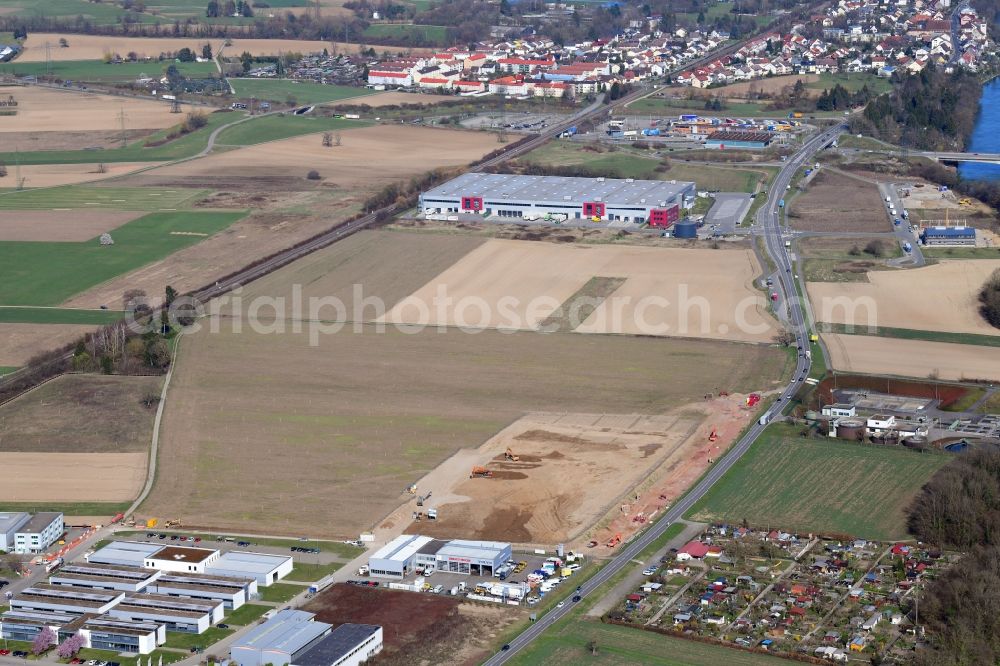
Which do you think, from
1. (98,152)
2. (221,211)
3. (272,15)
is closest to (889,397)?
(221,211)

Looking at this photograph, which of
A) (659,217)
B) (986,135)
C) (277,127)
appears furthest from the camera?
(277,127)

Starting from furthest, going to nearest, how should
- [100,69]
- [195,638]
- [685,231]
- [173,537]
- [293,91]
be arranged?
[100,69] → [293,91] → [685,231] → [173,537] → [195,638]

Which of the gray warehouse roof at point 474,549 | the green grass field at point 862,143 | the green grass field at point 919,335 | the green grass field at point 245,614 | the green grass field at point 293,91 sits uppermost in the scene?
the green grass field at point 293,91

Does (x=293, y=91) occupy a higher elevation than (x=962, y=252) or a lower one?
higher

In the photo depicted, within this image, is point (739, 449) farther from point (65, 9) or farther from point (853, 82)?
point (65, 9)

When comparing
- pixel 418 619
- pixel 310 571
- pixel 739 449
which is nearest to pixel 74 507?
pixel 310 571

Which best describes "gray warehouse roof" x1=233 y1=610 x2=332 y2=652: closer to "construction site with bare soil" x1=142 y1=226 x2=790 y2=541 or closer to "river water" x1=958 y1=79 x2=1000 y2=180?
"construction site with bare soil" x1=142 y1=226 x2=790 y2=541

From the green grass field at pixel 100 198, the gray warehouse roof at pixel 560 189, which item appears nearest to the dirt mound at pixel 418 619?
the gray warehouse roof at pixel 560 189

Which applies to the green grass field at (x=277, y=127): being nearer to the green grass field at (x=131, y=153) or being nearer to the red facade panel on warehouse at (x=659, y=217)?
the green grass field at (x=131, y=153)
